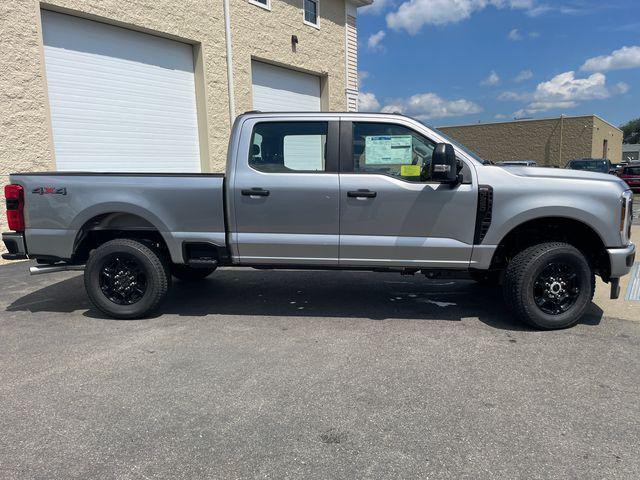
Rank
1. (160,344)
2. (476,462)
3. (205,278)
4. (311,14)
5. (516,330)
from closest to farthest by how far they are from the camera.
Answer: (476,462), (160,344), (516,330), (205,278), (311,14)

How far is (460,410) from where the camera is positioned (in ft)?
10.5

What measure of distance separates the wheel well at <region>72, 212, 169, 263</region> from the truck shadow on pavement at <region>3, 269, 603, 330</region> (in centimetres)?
77

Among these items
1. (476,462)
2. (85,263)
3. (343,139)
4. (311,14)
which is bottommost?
(476,462)

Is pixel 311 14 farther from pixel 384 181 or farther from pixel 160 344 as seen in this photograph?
pixel 160 344

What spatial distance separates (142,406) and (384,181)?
2886mm

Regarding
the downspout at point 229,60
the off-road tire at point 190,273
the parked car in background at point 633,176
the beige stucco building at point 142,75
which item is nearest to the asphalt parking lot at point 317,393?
the off-road tire at point 190,273

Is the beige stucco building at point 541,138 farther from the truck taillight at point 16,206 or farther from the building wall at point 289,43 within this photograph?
the truck taillight at point 16,206

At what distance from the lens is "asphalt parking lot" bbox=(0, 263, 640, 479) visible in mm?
2682

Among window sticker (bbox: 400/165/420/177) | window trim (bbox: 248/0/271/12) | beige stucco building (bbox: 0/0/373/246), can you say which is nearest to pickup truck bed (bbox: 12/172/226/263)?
window sticker (bbox: 400/165/420/177)

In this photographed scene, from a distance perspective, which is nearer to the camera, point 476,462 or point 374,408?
point 476,462

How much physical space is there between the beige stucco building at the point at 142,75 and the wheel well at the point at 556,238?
8.16 meters

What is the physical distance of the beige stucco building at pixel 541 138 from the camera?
130 ft

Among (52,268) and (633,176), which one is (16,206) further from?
(633,176)

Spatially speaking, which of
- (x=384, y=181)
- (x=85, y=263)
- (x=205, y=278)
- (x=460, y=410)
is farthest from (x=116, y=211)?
(x=460, y=410)
